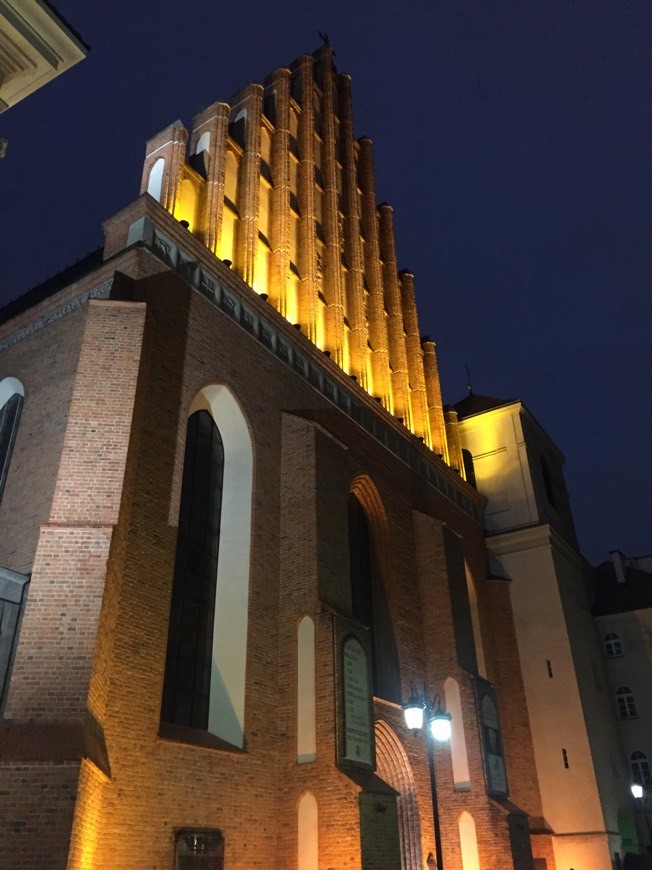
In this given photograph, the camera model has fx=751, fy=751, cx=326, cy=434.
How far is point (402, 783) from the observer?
14.3 meters

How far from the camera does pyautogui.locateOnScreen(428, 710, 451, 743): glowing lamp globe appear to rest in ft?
34.6

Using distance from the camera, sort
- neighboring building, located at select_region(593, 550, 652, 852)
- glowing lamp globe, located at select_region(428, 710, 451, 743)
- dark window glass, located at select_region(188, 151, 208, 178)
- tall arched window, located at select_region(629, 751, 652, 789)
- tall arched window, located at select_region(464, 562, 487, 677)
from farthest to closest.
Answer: neighboring building, located at select_region(593, 550, 652, 852), tall arched window, located at select_region(629, 751, 652, 789), tall arched window, located at select_region(464, 562, 487, 677), dark window glass, located at select_region(188, 151, 208, 178), glowing lamp globe, located at select_region(428, 710, 451, 743)

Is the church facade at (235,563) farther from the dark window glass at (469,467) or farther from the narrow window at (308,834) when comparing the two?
the dark window glass at (469,467)

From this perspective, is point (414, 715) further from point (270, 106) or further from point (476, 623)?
point (270, 106)

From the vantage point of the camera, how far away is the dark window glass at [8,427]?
12.8 metres

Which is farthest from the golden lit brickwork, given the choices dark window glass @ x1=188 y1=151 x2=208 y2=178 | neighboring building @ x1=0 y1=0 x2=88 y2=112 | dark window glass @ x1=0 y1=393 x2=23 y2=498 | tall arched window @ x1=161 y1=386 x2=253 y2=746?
neighboring building @ x1=0 y1=0 x2=88 y2=112

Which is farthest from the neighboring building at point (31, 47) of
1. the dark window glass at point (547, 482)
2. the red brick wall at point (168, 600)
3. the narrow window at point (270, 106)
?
the dark window glass at point (547, 482)

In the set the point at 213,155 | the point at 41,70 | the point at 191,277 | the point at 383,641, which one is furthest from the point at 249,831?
the point at 213,155

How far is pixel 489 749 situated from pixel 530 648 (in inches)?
199

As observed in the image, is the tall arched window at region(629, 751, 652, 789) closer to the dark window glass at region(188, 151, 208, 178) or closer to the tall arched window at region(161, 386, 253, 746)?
the tall arched window at region(161, 386, 253, 746)

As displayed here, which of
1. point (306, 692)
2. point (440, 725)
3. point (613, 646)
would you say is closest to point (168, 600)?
point (306, 692)

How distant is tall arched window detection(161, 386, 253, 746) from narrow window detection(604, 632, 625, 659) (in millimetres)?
16119

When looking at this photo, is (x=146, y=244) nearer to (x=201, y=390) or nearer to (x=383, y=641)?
(x=201, y=390)

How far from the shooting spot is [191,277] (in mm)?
13227
